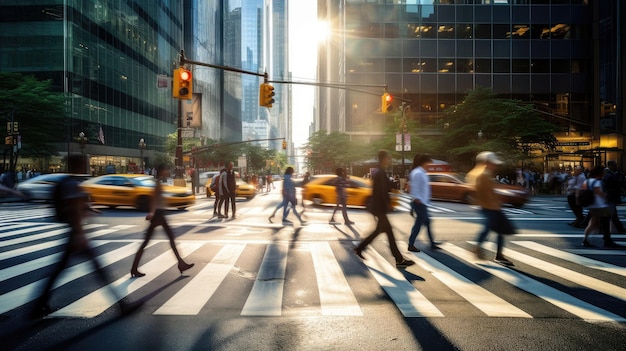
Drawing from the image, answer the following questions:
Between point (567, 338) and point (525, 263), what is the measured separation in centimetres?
355

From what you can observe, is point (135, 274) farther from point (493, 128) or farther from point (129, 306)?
point (493, 128)

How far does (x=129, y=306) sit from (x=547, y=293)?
5.28 m

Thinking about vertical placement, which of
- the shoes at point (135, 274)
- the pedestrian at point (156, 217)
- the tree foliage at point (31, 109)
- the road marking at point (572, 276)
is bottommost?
the road marking at point (572, 276)

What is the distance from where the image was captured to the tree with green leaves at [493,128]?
3391 centimetres

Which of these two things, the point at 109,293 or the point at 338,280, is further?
the point at 338,280

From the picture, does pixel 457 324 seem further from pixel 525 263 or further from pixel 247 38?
pixel 247 38

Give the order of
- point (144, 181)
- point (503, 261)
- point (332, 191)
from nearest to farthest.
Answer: point (503, 261), point (144, 181), point (332, 191)

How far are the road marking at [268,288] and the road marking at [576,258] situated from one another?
208 inches

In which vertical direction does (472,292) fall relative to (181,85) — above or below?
below

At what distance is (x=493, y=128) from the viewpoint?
117 feet

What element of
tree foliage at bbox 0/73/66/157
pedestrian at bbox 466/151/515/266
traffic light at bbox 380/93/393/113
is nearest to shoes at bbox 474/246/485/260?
pedestrian at bbox 466/151/515/266

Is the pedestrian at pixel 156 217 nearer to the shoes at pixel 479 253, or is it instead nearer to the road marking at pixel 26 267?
the road marking at pixel 26 267

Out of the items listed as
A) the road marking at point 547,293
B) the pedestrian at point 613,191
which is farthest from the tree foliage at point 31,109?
the pedestrian at point 613,191

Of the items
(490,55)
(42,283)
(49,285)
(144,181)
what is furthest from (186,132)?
(490,55)
